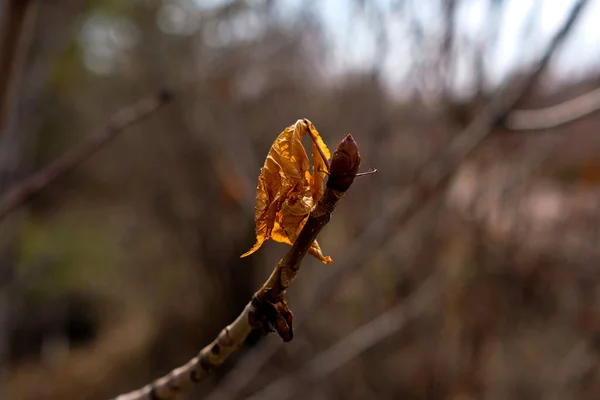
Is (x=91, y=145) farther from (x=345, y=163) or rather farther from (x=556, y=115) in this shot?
(x=556, y=115)

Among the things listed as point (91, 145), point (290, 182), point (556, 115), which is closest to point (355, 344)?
point (556, 115)

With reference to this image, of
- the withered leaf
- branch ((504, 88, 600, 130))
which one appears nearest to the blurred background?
branch ((504, 88, 600, 130))

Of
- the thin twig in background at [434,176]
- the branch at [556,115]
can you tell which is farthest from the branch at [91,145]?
the branch at [556,115]

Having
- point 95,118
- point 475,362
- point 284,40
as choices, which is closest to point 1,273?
point 284,40

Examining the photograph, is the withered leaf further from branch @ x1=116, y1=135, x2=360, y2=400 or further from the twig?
the twig

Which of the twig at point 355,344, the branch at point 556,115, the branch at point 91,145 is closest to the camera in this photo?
the branch at point 91,145

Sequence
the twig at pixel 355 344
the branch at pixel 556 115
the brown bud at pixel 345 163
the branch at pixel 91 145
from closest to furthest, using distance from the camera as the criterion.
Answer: the brown bud at pixel 345 163
the branch at pixel 91 145
the branch at pixel 556 115
the twig at pixel 355 344

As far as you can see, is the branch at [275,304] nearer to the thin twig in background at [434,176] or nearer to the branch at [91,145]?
the branch at [91,145]
